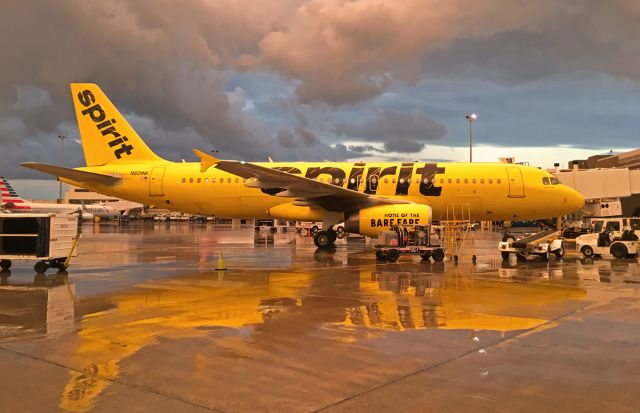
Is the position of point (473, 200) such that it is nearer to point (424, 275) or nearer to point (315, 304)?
point (424, 275)

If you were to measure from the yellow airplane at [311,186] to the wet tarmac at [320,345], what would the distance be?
8955 mm

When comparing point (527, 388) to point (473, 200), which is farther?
point (473, 200)

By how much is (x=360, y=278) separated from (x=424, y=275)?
6.76 ft

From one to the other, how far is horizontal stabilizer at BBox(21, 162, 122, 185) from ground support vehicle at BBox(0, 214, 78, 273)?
235 inches

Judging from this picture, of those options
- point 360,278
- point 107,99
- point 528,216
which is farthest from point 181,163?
point 528,216

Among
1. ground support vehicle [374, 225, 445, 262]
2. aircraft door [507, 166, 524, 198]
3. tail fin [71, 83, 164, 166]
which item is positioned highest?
tail fin [71, 83, 164, 166]

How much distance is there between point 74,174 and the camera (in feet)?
75.7

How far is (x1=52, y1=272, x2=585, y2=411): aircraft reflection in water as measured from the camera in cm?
591

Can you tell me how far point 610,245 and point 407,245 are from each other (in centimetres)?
887

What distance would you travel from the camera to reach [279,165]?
82.7 feet

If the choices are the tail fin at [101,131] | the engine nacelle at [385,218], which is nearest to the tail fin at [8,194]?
the tail fin at [101,131]

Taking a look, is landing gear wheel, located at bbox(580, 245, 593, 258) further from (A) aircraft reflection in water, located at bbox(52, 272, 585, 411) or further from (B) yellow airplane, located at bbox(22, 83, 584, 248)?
(A) aircraft reflection in water, located at bbox(52, 272, 585, 411)

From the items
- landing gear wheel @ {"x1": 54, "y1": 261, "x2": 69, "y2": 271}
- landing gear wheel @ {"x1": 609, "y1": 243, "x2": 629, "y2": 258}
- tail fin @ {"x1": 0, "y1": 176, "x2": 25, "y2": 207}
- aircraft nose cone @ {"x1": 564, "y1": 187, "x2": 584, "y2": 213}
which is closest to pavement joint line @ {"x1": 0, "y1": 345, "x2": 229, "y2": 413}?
landing gear wheel @ {"x1": 54, "y1": 261, "x2": 69, "y2": 271}

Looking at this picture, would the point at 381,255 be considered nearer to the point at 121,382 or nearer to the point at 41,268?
the point at 41,268
